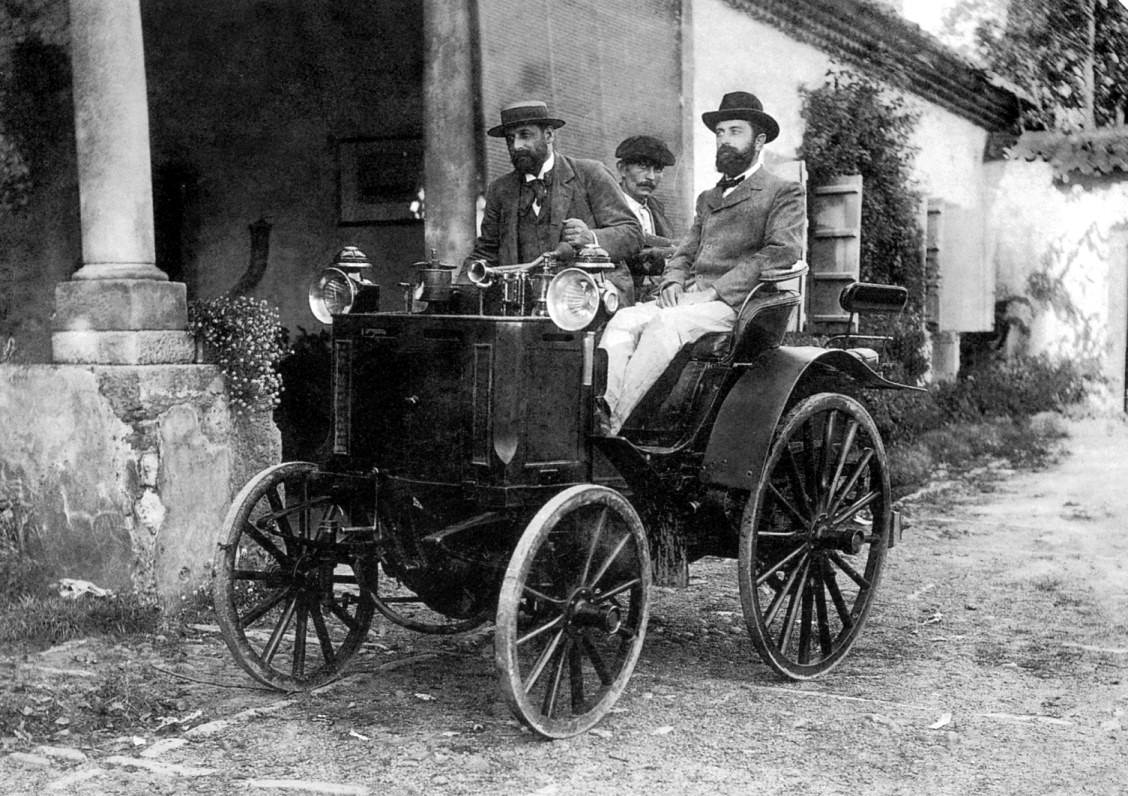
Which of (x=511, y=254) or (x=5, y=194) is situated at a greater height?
(x=5, y=194)

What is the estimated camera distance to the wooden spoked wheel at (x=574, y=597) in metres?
3.74

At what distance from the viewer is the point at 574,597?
398 centimetres

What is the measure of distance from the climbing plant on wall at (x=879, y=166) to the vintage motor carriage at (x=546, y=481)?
5.89m

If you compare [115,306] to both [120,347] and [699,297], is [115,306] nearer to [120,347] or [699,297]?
[120,347]

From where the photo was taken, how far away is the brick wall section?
643cm

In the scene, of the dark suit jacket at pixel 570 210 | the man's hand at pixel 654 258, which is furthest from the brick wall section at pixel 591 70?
the dark suit jacket at pixel 570 210

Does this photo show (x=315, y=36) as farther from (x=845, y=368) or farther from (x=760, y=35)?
(x=845, y=368)

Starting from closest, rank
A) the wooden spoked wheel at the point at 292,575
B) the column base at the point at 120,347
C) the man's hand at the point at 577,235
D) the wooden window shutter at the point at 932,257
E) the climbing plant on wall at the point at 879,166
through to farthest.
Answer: the wooden spoked wheel at the point at 292,575 < the man's hand at the point at 577,235 < the column base at the point at 120,347 < the climbing plant on wall at the point at 879,166 < the wooden window shutter at the point at 932,257

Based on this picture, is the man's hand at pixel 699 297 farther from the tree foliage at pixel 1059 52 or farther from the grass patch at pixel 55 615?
the tree foliage at pixel 1059 52

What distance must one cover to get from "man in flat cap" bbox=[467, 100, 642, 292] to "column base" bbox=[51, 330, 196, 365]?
1455 mm

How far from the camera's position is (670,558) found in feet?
15.3

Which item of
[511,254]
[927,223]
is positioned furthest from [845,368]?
[927,223]

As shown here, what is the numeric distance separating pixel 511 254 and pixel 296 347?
4.09 meters

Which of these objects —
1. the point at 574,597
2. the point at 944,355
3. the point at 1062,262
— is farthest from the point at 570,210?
the point at 1062,262
